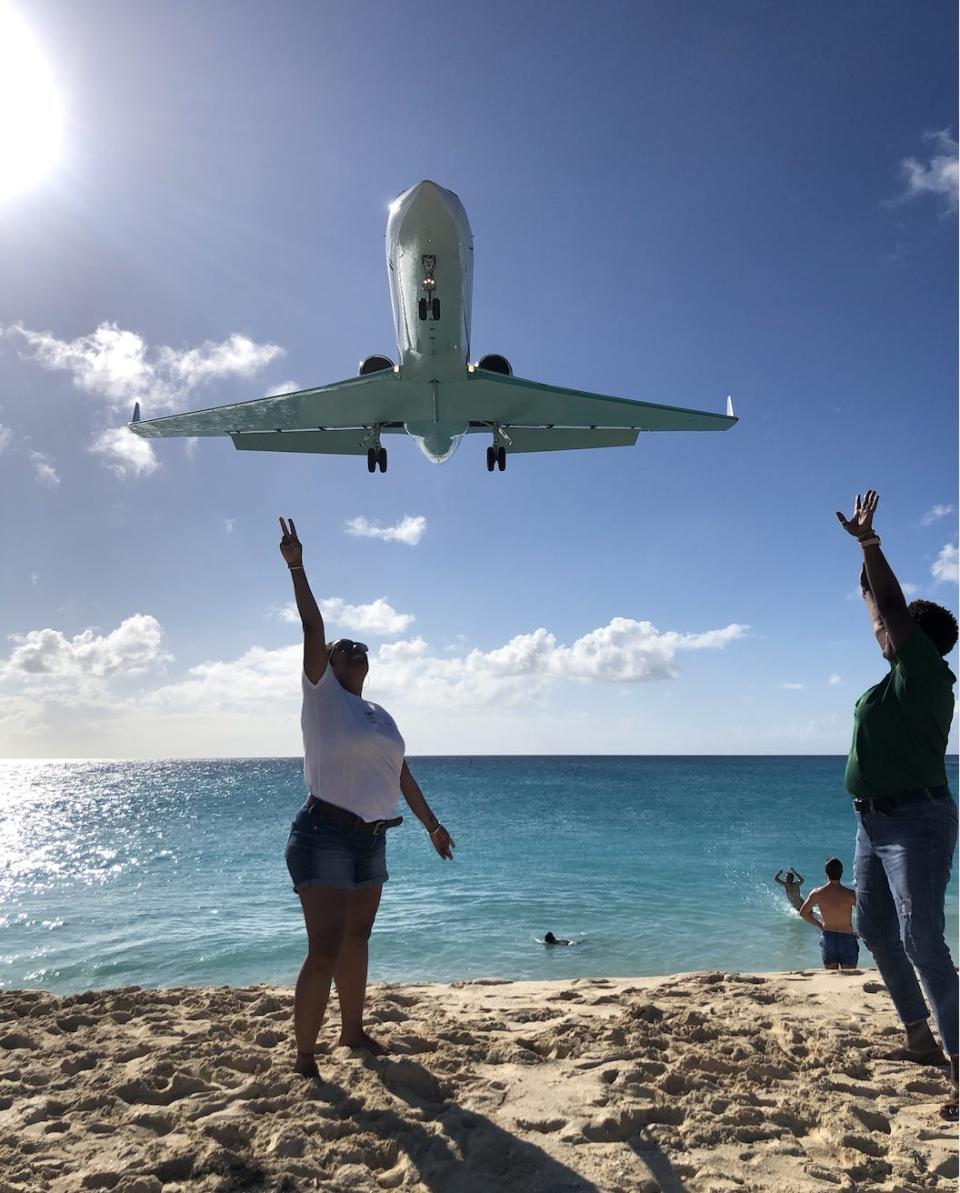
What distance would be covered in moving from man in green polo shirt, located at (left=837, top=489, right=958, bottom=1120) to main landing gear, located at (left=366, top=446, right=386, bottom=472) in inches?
544

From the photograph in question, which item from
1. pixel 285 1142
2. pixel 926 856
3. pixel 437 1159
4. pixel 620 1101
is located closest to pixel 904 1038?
pixel 926 856

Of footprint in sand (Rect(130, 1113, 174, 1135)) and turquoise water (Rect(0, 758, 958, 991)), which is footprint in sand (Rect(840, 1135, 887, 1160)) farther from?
turquoise water (Rect(0, 758, 958, 991))

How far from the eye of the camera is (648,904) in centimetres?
1639

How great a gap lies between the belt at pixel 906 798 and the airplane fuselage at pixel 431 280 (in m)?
12.4

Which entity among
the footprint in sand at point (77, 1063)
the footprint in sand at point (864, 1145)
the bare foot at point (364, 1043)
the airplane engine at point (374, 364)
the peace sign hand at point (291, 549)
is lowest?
the footprint in sand at point (77, 1063)

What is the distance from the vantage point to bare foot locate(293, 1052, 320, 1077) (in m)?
3.56

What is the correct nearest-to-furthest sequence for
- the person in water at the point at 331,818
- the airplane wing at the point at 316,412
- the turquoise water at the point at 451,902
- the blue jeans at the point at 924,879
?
the blue jeans at the point at 924,879, the person in water at the point at 331,818, the turquoise water at the point at 451,902, the airplane wing at the point at 316,412

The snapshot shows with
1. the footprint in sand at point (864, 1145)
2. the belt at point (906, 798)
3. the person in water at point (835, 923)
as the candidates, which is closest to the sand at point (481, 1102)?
the footprint in sand at point (864, 1145)

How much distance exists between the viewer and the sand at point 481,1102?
2.74 meters

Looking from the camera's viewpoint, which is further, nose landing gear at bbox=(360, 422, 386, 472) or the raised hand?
nose landing gear at bbox=(360, 422, 386, 472)

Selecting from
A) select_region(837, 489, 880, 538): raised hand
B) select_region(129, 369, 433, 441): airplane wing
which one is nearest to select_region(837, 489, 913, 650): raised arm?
select_region(837, 489, 880, 538): raised hand

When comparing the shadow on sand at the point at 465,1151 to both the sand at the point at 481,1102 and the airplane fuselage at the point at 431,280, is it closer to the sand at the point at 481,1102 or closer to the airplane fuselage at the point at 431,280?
the sand at the point at 481,1102

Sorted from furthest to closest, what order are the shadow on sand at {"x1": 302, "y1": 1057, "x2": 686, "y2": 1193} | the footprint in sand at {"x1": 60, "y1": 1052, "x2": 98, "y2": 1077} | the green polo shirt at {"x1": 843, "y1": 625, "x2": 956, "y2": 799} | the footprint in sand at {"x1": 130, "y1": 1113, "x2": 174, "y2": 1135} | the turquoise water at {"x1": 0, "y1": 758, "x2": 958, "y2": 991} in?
the turquoise water at {"x1": 0, "y1": 758, "x2": 958, "y2": 991} → the footprint in sand at {"x1": 60, "y1": 1052, "x2": 98, "y2": 1077} → the green polo shirt at {"x1": 843, "y1": 625, "x2": 956, "y2": 799} → the footprint in sand at {"x1": 130, "y1": 1113, "x2": 174, "y2": 1135} → the shadow on sand at {"x1": 302, "y1": 1057, "x2": 686, "y2": 1193}

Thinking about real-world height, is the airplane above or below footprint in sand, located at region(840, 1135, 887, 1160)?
above
